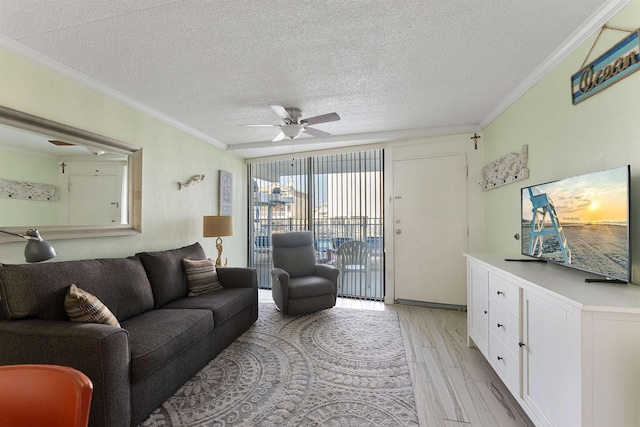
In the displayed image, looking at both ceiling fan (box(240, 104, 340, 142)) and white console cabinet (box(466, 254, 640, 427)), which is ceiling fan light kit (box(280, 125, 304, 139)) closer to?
ceiling fan (box(240, 104, 340, 142))

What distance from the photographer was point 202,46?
191 centimetres

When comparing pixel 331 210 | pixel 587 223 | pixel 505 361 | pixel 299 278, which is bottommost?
pixel 505 361

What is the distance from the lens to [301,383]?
2.04 metres

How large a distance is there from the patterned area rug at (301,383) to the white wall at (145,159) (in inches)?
58.1

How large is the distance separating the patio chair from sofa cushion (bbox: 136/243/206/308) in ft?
7.75

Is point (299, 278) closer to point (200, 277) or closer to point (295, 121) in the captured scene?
point (200, 277)

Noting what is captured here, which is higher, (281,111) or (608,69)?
(281,111)

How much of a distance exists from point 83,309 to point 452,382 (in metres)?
2.58

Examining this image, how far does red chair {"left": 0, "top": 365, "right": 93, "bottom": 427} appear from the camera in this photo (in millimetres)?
687

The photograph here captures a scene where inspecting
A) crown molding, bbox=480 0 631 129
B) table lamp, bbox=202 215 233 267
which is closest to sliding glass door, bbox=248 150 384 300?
table lamp, bbox=202 215 233 267

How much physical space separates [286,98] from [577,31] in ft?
7.29

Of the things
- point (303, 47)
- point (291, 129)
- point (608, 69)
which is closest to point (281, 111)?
point (291, 129)

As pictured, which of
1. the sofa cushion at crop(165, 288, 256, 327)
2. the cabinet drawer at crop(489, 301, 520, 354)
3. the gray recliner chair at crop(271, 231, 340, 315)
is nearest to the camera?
the cabinet drawer at crop(489, 301, 520, 354)

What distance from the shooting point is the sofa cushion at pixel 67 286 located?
1645mm
